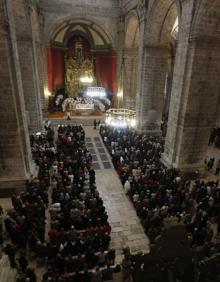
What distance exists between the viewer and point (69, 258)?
6.68 m

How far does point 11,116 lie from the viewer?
9.89 m

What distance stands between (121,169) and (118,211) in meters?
2.62

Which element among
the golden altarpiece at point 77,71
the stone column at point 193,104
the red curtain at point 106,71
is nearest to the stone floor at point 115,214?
the stone column at point 193,104

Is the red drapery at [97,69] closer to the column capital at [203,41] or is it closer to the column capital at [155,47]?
the column capital at [155,47]

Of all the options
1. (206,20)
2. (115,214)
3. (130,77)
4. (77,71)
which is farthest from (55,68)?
(115,214)

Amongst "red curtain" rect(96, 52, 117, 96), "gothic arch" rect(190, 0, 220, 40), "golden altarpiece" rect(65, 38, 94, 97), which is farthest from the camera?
"golden altarpiece" rect(65, 38, 94, 97)

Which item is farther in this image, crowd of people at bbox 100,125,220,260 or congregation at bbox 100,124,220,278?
crowd of people at bbox 100,125,220,260

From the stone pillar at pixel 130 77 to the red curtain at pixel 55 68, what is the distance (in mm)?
7792

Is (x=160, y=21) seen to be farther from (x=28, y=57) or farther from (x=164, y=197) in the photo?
(x=164, y=197)

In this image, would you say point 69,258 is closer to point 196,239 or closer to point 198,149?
point 196,239

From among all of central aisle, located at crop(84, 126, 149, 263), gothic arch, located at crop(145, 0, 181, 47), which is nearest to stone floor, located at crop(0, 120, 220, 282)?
central aisle, located at crop(84, 126, 149, 263)

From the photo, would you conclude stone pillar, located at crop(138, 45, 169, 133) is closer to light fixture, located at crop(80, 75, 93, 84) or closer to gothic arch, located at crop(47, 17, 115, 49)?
gothic arch, located at crop(47, 17, 115, 49)

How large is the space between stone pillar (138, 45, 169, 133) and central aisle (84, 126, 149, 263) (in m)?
4.97

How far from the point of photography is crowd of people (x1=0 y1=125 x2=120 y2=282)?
21.9 feet
